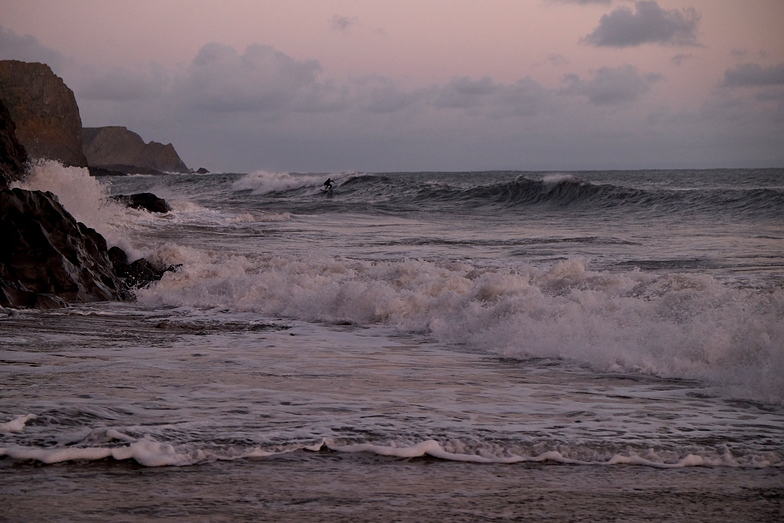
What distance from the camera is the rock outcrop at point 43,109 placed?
81.4 meters

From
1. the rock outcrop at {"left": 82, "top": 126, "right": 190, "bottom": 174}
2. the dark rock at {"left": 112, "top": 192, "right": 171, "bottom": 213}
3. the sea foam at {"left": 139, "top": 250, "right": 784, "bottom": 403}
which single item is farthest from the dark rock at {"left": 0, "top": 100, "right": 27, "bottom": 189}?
the rock outcrop at {"left": 82, "top": 126, "right": 190, "bottom": 174}

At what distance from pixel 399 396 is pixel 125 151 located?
15335 cm

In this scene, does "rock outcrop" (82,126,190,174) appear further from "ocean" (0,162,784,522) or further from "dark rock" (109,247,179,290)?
"ocean" (0,162,784,522)

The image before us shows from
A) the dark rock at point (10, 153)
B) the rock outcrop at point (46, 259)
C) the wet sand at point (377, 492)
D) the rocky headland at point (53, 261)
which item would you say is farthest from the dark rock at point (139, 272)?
the wet sand at point (377, 492)

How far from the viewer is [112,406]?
4.00m

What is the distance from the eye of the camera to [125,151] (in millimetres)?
147625

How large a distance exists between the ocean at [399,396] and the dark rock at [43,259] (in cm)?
48

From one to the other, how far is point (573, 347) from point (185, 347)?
3.03 metres

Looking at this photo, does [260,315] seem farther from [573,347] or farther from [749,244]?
[749,244]

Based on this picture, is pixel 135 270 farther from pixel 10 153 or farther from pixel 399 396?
pixel 10 153

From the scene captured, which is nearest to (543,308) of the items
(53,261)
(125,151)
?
(53,261)

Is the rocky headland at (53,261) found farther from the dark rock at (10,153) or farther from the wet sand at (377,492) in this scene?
the dark rock at (10,153)

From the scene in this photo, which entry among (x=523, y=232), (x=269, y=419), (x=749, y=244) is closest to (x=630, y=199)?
(x=523, y=232)

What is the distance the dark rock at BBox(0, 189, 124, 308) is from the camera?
8.07 metres
